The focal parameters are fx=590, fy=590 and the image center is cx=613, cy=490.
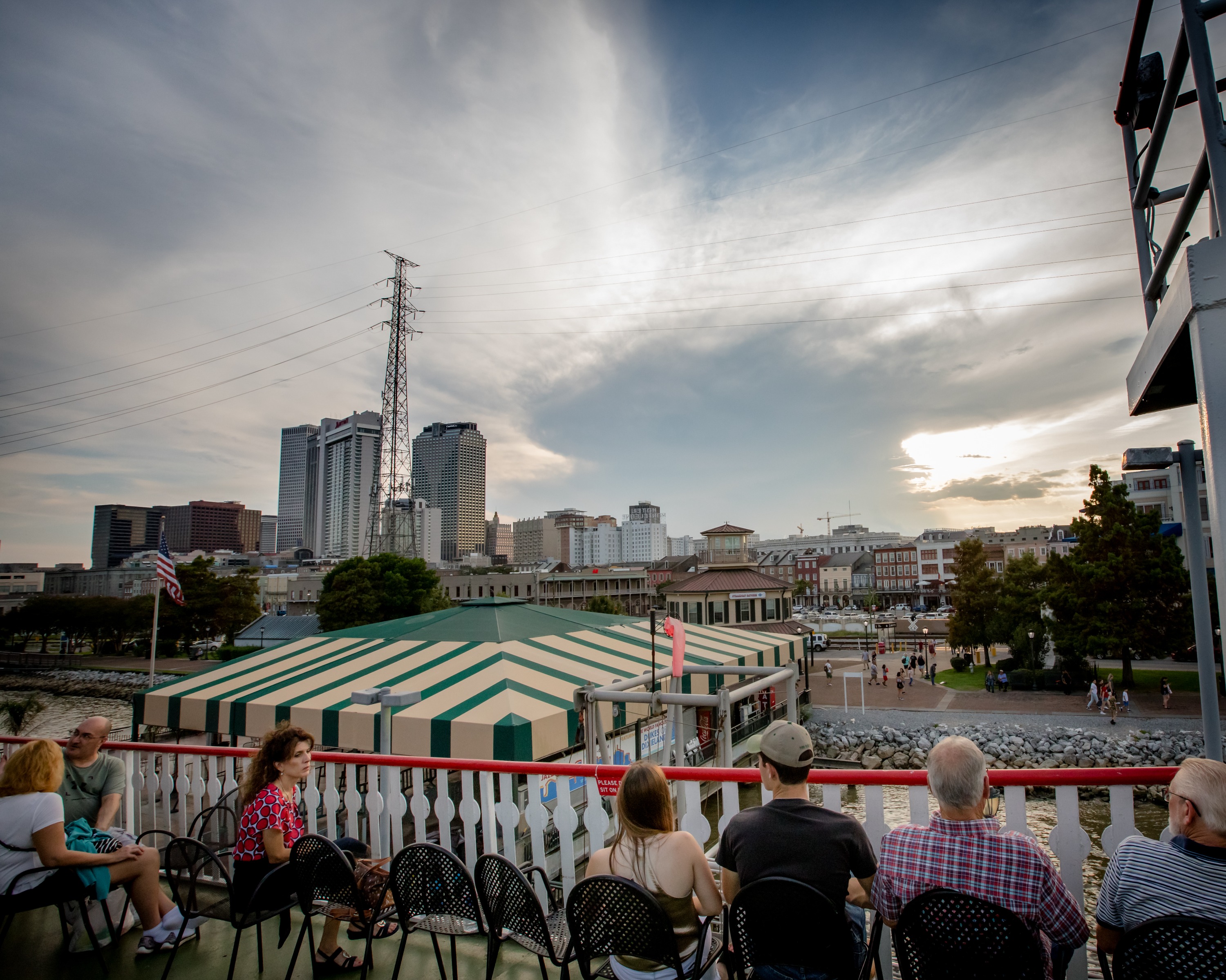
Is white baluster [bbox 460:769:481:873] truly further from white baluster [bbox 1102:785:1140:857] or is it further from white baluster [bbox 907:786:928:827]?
white baluster [bbox 1102:785:1140:857]

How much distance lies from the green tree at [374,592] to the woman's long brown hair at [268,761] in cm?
3822

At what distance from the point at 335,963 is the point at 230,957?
2.42 feet

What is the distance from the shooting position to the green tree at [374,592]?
39.9 meters

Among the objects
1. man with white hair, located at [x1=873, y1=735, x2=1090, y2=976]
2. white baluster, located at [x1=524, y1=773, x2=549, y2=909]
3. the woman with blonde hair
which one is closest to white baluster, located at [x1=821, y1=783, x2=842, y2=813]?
man with white hair, located at [x1=873, y1=735, x2=1090, y2=976]

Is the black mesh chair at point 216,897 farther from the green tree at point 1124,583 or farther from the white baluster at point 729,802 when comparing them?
the green tree at point 1124,583

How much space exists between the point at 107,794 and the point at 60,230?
2125cm

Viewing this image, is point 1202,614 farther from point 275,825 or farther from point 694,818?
point 275,825

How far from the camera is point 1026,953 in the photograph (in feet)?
5.48

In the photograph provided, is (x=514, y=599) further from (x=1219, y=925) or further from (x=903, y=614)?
(x=903, y=614)

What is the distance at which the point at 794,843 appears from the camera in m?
2.04

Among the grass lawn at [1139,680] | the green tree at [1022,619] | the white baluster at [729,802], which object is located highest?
the white baluster at [729,802]

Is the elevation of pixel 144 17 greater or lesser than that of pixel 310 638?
greater

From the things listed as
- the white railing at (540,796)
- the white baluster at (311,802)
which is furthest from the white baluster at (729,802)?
the white baluster at (311,802)

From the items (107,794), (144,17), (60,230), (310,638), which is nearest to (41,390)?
(60,230)
